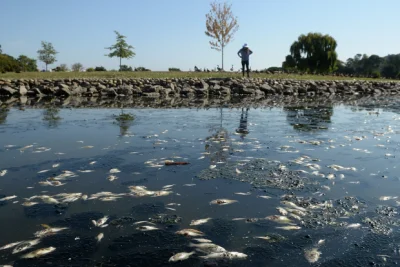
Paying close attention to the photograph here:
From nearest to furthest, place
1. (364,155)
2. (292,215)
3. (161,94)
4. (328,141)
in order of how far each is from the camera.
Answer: (292,215)
(364,155)
(328,141)
(161,94)

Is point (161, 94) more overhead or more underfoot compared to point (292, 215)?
more overhead

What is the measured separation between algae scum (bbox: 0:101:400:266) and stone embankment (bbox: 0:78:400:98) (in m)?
13.1

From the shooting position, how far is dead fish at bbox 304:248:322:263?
10.00 ft

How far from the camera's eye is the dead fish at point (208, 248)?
10.3ft

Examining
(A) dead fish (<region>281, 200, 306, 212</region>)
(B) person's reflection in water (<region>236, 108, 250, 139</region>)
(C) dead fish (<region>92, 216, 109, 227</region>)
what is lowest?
Result: (C) dead fish (<region>92, 216, 109, 227</region>)

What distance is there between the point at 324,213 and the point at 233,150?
3117 mm

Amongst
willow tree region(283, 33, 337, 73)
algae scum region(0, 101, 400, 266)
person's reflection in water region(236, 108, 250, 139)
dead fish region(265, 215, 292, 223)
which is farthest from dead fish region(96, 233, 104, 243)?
willow tree region(283, 33, 337, 73)

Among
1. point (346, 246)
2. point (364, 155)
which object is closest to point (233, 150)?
point (364, 155)

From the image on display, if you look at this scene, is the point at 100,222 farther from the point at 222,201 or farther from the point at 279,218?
the point at 279,218

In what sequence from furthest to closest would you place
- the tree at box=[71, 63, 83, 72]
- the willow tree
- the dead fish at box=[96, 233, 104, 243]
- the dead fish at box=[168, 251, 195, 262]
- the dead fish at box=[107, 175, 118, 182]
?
the willow tree
the tree at box=[71, 63, 83, 72]
the dead fish at box=[107, 175, 118, 182]
the dead fish at box=[96, 233, 104, 243]
the dead fish at box=[168, 251, 195, 262]

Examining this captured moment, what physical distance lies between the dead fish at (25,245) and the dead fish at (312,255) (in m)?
2.44

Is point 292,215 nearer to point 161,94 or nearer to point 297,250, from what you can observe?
point 297,250

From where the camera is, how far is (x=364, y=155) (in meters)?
6.66

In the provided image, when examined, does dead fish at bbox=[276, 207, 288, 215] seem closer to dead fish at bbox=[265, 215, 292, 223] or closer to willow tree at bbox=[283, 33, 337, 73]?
dead fish at bbox=[265, 215, 292, 223]
